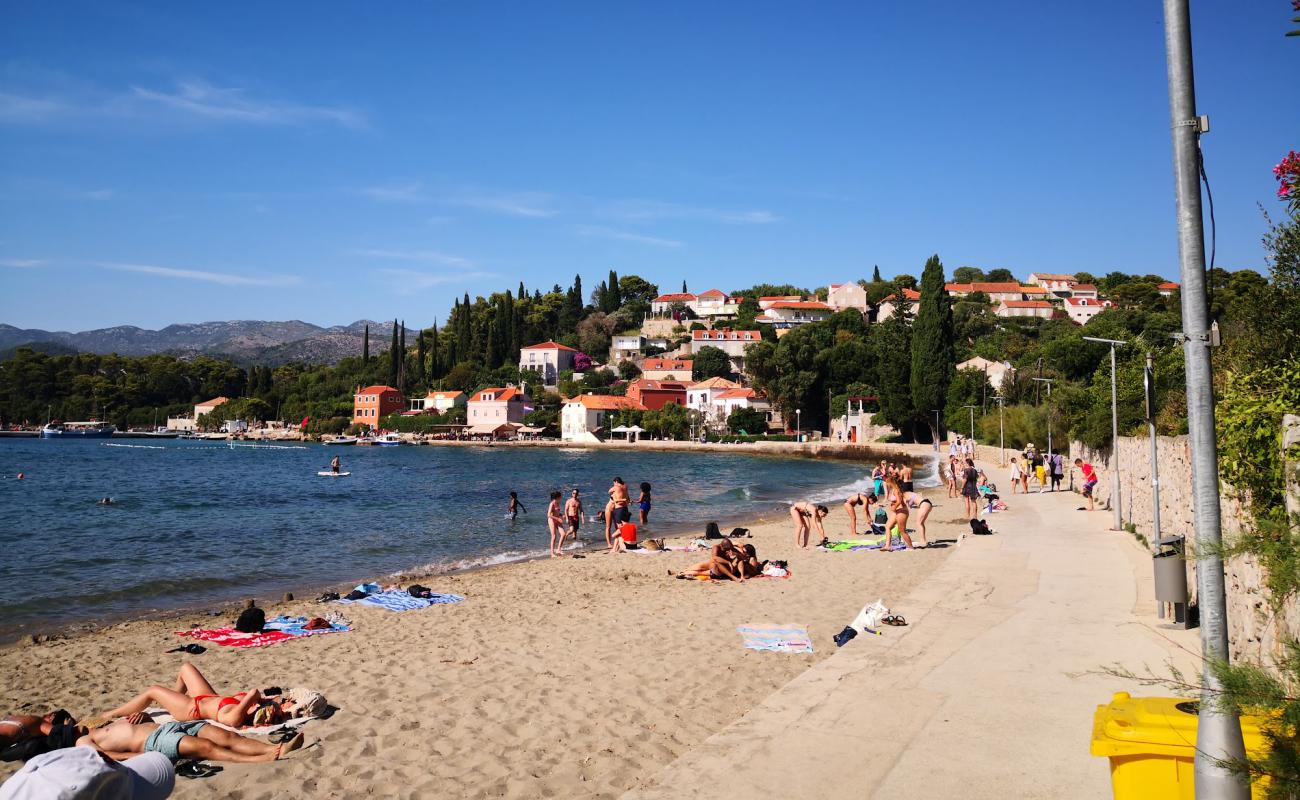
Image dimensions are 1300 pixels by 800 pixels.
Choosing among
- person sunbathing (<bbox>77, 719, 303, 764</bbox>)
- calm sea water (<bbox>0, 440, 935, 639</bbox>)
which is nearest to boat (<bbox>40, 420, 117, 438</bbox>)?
calm sea water (<bbox>0, 440, 935, 639</bbox>)

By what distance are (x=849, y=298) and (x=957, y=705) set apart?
125 meters

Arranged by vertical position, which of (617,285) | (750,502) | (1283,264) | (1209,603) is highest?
(617,285)

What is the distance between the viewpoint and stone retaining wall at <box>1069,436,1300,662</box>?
5.36m

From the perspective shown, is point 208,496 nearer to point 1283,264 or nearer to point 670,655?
point 670,655

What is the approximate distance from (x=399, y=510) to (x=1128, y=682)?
2542cm

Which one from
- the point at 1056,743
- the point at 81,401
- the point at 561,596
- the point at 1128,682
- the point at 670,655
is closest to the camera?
the point at 1056,743

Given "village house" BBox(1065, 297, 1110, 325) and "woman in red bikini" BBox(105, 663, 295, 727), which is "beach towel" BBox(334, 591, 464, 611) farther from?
"village house" BBox(1065, 297, 1110, 325)

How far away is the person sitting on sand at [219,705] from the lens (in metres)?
6.05

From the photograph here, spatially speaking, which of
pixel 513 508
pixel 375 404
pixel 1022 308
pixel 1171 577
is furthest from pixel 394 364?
pixel 1171 577

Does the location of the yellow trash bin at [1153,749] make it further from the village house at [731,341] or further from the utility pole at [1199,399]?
the village house at [731,341]

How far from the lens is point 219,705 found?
20.1 feet

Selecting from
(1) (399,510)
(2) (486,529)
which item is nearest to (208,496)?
(1) (399,510)

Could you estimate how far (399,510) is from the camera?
28141 mm

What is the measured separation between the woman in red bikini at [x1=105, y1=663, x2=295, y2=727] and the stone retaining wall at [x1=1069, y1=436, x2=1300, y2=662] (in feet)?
20.7
